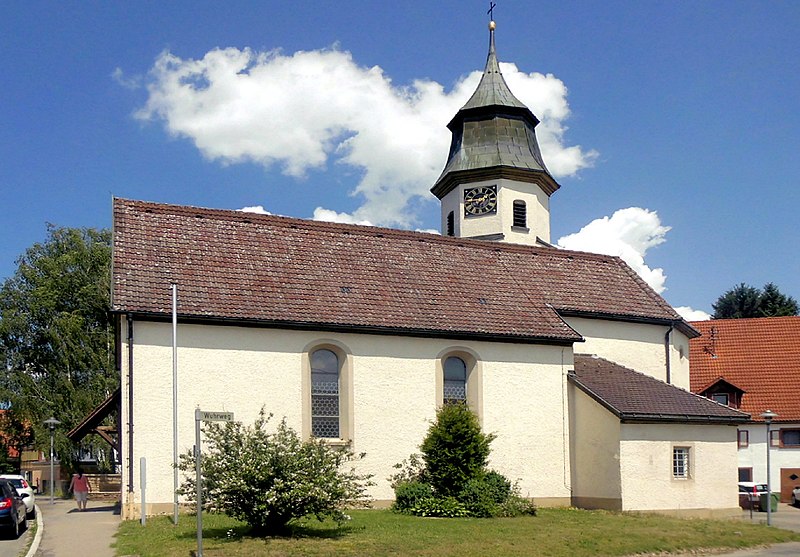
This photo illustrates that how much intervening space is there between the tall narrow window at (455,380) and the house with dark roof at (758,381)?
675 inches

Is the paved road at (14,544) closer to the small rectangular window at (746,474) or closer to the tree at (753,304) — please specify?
the small rectangular window at (746,474)

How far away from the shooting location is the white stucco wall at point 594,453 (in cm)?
2484

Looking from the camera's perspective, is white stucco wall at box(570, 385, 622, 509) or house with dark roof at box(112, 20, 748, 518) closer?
house with dark roof at box(112, 20, 748, 518)

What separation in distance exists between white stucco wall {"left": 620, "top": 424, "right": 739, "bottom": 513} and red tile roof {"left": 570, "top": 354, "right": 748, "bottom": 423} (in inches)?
14.6

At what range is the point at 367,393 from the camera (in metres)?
24.3

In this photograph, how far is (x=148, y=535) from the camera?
1764 cm

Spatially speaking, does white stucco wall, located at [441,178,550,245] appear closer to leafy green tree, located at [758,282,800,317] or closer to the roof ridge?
the roof ridge

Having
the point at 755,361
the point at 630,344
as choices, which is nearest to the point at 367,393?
the point at 630,344

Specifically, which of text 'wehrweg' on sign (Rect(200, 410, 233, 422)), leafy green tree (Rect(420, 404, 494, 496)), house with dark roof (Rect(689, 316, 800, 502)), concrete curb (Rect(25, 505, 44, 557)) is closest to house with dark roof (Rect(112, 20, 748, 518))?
leafy green tree (Rect(420, 404, 494, 496))

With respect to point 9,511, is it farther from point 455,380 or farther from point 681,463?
point 681,463

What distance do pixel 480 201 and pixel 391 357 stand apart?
1403 centimetres

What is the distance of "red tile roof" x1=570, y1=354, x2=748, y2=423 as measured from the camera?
24.9m

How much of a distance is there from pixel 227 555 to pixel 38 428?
3330cm

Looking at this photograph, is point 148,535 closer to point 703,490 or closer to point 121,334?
point 121,334
